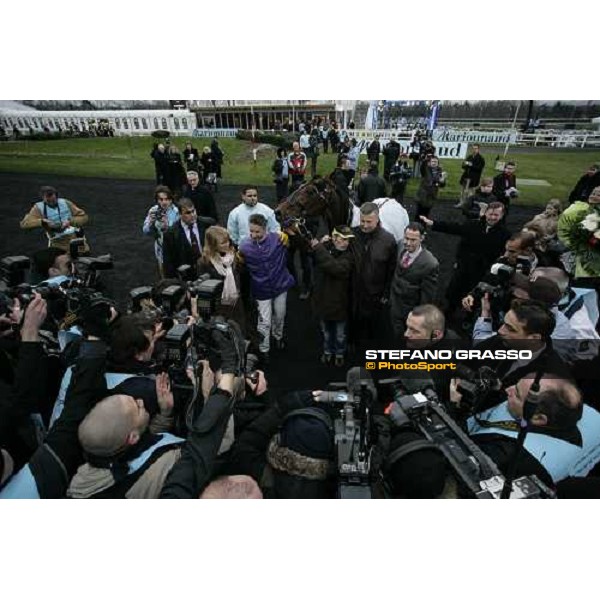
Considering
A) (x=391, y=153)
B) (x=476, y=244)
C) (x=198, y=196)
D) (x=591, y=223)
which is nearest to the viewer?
(x=591, y=223)

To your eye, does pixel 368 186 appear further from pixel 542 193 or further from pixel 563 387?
pixel 563 387

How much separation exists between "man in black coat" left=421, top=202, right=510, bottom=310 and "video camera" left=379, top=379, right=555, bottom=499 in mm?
2665

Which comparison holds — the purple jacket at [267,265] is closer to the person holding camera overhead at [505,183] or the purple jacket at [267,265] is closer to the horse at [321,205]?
the horse at [321,205]

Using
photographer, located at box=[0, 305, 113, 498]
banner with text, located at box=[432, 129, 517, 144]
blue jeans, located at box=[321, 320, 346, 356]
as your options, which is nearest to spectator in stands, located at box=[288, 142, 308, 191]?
banner with text, located at box=[432, 129, 517, 144]

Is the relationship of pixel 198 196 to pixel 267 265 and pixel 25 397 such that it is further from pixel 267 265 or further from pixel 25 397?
pixel 25 397

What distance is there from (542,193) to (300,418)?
7.15 meters

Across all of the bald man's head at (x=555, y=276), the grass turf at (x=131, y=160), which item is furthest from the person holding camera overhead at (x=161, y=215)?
the bald man's head at (x=555, y=276)

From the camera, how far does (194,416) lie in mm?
1923

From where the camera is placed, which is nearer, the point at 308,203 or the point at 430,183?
the point at 308,203

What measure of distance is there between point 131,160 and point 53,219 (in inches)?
97.0

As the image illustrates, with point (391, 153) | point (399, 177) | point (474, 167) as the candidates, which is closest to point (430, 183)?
point (399, 177)

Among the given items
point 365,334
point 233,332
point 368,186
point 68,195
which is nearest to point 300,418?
point 233,332

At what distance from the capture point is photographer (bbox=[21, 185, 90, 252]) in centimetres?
446

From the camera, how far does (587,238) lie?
11.6 feet
